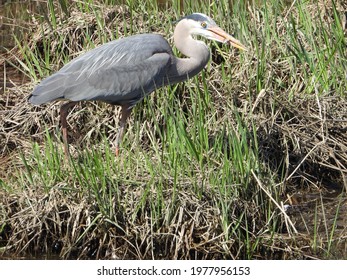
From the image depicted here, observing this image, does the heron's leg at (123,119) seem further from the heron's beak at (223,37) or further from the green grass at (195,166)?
the heron's beak at (223,37)

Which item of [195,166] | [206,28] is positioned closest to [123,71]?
[206,28]

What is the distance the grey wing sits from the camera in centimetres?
643

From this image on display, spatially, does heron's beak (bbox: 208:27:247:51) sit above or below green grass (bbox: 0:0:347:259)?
above

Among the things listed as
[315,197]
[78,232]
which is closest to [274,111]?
[315,197]

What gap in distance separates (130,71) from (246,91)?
85cm

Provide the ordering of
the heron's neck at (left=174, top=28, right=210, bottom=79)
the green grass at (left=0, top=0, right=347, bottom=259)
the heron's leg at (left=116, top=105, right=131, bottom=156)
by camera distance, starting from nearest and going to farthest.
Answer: the green grass at (left=0, top=0, right=347, bottom=259), the heron's leg at (left=116, top=105, right=131, bottom=156), the heron's neck at (left=174, top=28, right=210, bottom=79)

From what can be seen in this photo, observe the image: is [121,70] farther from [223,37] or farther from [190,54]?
[223,37]

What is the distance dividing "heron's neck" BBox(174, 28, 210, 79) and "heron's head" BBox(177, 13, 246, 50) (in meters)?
0.07

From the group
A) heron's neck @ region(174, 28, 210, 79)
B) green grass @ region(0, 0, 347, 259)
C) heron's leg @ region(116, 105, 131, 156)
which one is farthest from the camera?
heron's neck @ region(174, 28, 210, 79)

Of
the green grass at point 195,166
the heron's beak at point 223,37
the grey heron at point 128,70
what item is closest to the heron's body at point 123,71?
the grey heron at point 128,70

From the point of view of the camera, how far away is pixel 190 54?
6746 millimetres

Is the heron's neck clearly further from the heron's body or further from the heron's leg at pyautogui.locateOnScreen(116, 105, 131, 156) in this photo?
the heron's leg at pyautogui.locateOnScreen(116, 105, 131, 156)

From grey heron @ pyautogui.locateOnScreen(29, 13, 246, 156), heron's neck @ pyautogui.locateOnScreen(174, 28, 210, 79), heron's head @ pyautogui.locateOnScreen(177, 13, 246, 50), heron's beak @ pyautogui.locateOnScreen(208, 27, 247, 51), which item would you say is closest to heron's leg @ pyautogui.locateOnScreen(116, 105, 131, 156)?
grey heron @ pyautogui.locateOnScreen(29, 13, 246, 156)

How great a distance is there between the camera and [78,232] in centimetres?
534
